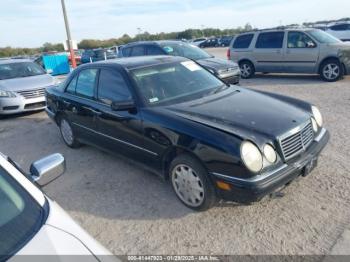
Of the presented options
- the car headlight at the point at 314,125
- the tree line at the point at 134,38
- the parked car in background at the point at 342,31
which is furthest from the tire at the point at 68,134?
the tree line at the point at 134,38

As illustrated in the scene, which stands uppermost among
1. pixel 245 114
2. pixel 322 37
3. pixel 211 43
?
pixel 322 37

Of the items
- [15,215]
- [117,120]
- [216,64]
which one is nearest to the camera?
[15,215]

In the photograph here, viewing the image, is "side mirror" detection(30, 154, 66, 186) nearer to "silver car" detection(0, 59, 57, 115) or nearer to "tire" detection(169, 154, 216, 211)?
"tire" detection(169, 154, 216, 211)

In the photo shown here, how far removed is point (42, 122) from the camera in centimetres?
786

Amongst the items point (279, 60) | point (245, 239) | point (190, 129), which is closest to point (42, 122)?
point (190, 129)

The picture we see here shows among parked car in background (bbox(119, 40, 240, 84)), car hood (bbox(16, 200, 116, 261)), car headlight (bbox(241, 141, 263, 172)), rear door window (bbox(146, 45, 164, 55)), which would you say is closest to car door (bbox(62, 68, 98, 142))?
car headlight (bbox(241, 141, 263, 172))

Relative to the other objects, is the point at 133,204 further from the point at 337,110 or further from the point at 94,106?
the point at 337,110

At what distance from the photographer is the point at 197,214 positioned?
3.33 m

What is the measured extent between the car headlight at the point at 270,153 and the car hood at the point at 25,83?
291 inches

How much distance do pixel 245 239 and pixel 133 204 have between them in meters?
1.36

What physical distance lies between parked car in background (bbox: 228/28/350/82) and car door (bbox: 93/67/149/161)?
756 cm

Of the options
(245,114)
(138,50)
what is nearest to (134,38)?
(138,50)

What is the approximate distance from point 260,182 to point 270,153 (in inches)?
12.5

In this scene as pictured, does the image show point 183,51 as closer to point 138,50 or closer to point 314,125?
point 138,50
